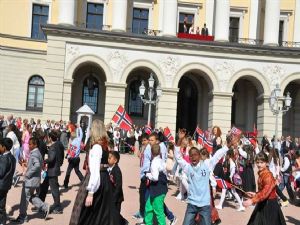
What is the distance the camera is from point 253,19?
4184 centimetres

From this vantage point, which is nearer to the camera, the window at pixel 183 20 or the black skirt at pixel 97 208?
the black skirt at pixel 97 208

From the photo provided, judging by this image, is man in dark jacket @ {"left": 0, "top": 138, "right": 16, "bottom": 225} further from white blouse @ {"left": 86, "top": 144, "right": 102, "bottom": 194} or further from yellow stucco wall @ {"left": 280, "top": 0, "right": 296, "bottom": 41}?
yellow stucco wall @ {"left": 280, "top": 0, "right": 296, "bottom": 41}

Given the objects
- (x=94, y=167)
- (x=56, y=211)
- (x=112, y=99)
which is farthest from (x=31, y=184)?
(x=112, y=99)

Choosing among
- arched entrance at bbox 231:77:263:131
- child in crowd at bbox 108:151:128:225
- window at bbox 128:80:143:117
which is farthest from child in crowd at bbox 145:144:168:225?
arched entrance at bbox 231:77:263:131

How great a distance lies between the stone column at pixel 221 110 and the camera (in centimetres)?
3688

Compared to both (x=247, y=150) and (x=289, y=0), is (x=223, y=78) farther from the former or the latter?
(x=247, y=150)

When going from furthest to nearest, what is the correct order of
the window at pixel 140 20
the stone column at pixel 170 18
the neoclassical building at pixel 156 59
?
the window at pixel 140 20
the stone column at pixel 170 18
the neoclassical building at pixel 156 59

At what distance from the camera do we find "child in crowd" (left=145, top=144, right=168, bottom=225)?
34.3 feet

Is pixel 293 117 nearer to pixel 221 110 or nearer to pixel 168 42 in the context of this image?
pixel 221 110

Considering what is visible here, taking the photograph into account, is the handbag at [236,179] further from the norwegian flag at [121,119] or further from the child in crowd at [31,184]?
the norwegian flag at [121,119]

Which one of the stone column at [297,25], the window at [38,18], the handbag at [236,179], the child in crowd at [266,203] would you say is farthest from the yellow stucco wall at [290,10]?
the child in crowd at [266,203]

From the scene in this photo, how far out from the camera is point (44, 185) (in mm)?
12758

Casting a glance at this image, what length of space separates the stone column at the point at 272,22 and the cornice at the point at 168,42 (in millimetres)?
1589

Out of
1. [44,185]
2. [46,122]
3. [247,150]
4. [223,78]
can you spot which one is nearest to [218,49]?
[223,78]
